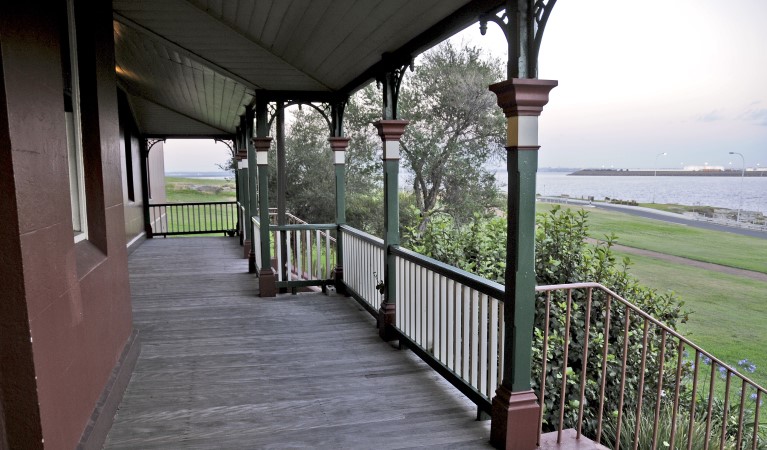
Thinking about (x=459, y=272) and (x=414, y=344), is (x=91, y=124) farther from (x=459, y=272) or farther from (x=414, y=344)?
(x=414, y=344)

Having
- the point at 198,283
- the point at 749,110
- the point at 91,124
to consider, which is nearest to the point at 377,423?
the point at 91,124

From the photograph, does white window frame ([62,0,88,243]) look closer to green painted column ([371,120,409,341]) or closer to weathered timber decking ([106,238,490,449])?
weathered timber decking ([106,238,490,449])

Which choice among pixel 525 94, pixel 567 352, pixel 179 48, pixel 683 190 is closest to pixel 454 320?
pixel 567 352

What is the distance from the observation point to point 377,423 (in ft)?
9.92

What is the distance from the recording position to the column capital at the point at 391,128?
4.33 metres

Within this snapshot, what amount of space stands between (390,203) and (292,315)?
181cm

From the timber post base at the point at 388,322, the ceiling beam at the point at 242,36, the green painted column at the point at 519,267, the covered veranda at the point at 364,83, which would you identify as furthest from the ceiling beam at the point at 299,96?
the green painted column at the point at 519,267

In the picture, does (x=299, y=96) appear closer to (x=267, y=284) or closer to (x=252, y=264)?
(x=267, y=284)

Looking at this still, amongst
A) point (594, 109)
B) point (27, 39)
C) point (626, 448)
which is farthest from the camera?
point (594, 109)

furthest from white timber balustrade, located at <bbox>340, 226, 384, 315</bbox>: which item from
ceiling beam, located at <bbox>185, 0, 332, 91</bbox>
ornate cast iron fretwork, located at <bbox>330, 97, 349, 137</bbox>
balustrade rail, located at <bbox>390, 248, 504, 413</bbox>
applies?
ceiling beam, located at <bbox>185, 0, 332, 91</bbox>

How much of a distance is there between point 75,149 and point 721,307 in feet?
48.6

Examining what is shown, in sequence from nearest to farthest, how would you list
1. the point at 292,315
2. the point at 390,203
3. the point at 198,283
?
the point at 390,203 → the point at 292,315 → the point at 198,283

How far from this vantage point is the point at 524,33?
2393 millimetres

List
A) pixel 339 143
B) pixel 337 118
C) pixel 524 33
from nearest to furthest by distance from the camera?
pixel 524 33, pixel 339 143, pixel 337 118
